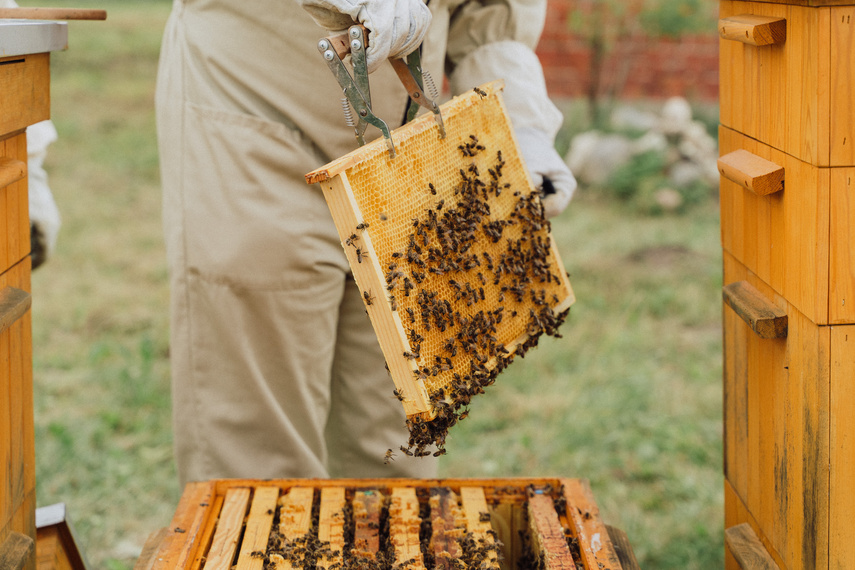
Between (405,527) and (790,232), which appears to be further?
(405,527)

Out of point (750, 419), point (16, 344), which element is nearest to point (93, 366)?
point (16, 344)

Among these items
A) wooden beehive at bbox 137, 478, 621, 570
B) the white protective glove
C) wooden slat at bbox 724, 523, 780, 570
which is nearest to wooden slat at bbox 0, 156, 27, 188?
wooden beehive at bbox 137, 478, 621, 570

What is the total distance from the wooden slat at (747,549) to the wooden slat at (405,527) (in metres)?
0.71

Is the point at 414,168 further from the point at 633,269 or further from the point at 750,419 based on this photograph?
the point at 633,269

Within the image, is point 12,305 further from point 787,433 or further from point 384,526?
point 787,433

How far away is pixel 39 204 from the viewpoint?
8.11ft

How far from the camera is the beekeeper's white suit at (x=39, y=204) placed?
8.11ft

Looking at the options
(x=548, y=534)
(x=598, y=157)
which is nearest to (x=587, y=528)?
(x=548, y=534)

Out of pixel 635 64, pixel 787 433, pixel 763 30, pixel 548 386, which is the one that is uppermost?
pixel 635 64

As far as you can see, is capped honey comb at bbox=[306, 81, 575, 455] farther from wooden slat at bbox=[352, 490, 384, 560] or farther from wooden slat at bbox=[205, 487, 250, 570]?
wooden slat at bbox=[205, 487, 250, 570]

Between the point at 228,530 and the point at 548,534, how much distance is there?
72 centimetres

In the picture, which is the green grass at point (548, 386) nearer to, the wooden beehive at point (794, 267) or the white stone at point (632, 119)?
the white stone at point (632, 119)

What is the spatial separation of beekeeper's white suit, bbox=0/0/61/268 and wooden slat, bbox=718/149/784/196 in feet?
6.09

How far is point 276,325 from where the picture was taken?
93.8 inches
